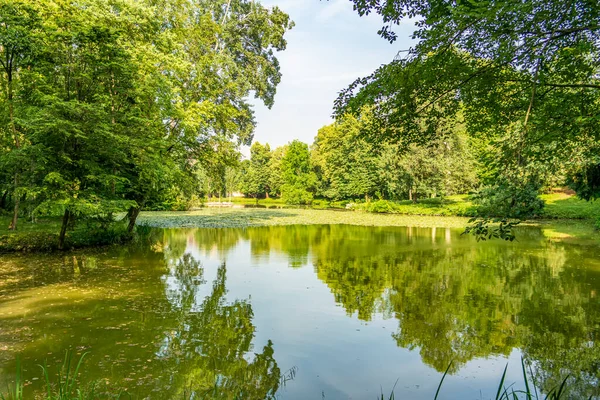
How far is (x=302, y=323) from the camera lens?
628cm

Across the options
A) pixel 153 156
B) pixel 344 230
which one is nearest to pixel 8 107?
pixel 153 156

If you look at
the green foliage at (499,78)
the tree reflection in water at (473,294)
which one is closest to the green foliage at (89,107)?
the tree reflection in water at (473,294)

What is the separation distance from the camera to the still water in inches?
172

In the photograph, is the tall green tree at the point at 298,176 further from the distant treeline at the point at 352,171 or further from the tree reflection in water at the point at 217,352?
the tree reflection in water at the point at 217,352

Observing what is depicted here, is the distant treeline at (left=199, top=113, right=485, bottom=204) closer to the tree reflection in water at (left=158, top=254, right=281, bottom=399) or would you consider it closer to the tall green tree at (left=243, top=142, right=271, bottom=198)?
the tall green tree at (left=243, top=142, right=271, bottom=198)

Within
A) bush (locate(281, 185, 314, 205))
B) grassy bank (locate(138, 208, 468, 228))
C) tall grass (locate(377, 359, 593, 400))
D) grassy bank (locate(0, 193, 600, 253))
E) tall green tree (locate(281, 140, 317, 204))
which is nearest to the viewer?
tall grass (locate(377, 359, 593, 400))

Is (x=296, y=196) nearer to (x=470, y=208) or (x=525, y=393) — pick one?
(x=470, y=208)

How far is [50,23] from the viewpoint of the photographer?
1055 cm

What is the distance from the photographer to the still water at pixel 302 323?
4.38 metres

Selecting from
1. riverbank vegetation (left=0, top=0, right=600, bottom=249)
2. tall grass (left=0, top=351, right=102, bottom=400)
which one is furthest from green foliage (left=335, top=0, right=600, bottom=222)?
tall grass (left=0, top=351, right=102, bottom=400)

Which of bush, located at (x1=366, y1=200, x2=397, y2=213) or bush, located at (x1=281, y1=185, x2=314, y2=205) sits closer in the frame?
bush, located at (x1=366, y1=200, x2=397, y2=213)

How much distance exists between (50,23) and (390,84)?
10.5 meters

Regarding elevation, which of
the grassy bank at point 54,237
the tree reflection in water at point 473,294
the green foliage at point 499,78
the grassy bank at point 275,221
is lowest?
Answer: the tree reflection in water at point 473,294

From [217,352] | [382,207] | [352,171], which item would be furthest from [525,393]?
[352,171]
